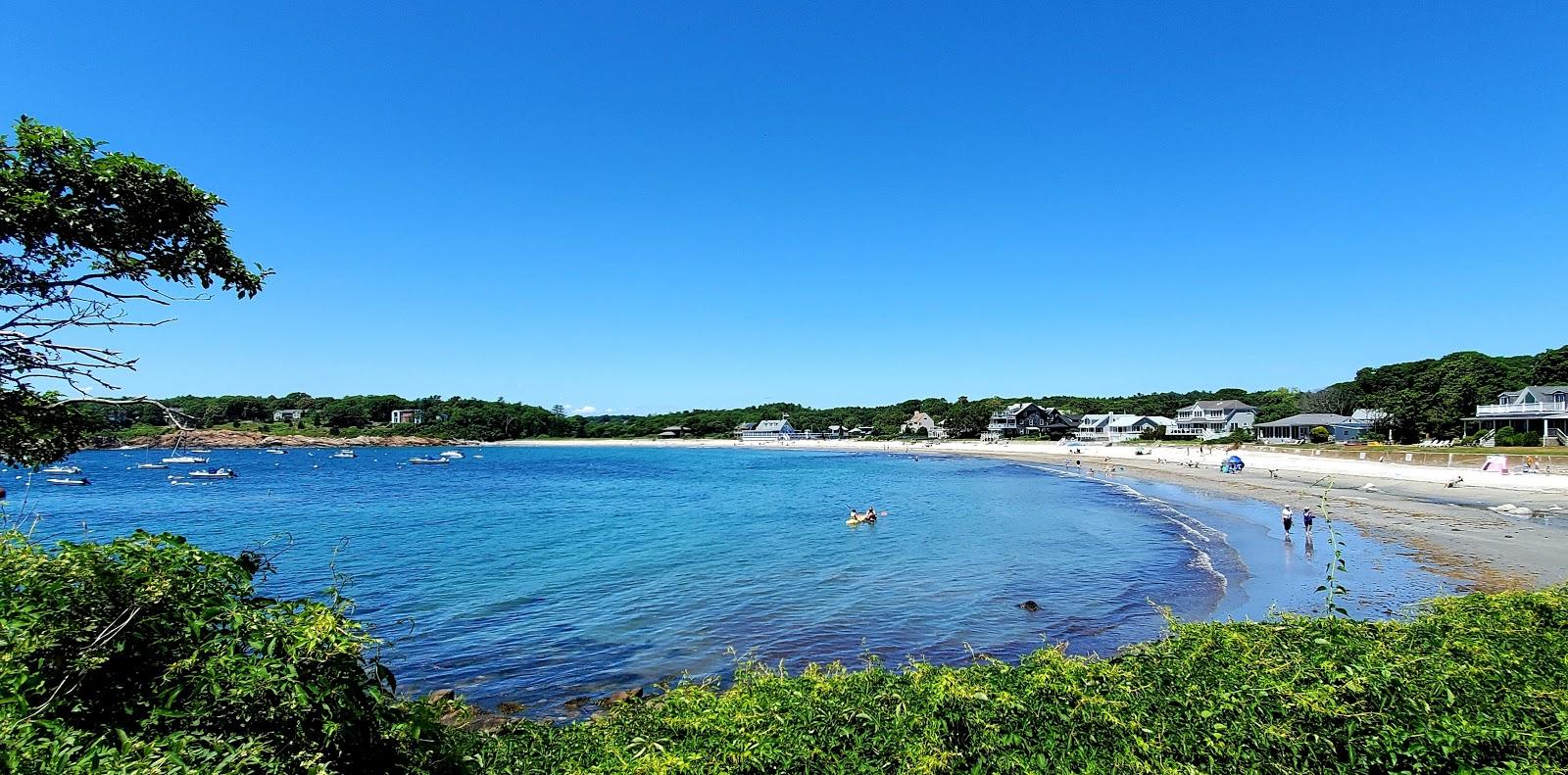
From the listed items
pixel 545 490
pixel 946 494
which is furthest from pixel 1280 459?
pixel 545 490

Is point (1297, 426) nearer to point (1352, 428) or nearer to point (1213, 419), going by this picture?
point (1352, 428)

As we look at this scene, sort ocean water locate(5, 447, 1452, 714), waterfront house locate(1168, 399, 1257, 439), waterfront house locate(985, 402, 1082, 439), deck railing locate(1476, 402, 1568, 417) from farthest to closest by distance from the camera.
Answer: waterfront house locate(985, 402, 1082, 439) < waterfront house locate(1168, 399, 1257, 439) < deck railing locate(1476, 402, 1568, 417) < ocean water locate(5, 447, 1452, 714)

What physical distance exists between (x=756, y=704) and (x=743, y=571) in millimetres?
21540

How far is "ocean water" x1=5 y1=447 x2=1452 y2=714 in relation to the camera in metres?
16.9

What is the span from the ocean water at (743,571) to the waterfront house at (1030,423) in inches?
3901

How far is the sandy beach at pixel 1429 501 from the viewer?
77.7 feet

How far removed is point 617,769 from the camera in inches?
185

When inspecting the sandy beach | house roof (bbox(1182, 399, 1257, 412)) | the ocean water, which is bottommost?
the ocean water

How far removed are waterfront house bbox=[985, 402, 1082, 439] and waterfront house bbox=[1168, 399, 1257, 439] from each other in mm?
26041

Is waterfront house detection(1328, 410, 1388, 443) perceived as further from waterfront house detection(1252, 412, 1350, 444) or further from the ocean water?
the ocean water

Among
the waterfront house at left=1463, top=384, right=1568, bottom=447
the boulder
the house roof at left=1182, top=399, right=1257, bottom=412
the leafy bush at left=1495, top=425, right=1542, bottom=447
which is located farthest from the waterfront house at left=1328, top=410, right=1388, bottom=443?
the boulder

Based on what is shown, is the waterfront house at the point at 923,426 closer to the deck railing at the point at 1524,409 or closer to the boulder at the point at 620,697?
the deck railing at the point at 1524,409

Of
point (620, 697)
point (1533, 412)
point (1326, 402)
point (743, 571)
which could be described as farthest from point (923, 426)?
point (620, 697)

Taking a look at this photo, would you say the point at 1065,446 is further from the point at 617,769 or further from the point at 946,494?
the point at 617,769
